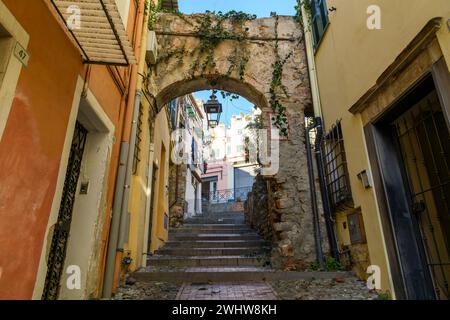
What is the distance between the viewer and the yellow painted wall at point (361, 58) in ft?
9.31

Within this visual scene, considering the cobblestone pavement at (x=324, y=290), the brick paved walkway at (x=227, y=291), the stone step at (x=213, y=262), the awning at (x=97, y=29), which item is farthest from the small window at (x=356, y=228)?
the awning at (x=97, y=29)

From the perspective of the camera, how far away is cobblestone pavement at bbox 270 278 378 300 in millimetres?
3428

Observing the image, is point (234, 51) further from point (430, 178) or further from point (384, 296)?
point (384, 296)

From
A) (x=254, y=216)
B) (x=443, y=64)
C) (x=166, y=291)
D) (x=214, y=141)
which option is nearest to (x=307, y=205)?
(x=166, y=291)

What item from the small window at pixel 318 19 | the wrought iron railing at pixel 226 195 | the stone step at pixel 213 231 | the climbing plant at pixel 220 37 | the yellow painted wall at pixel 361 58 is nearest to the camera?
the yellow painted wall at pixel 361 58

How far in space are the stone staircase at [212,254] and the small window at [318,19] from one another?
436 cm

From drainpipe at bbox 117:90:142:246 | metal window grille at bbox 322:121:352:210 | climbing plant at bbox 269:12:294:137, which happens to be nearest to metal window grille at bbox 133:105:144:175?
drainpipe at bbox 117:90:142:246

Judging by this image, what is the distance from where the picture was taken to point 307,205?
16.2 ft

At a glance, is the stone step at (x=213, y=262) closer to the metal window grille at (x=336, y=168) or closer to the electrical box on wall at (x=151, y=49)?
the metal window grille at (x=336, y=168)

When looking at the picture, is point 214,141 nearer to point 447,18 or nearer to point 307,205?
point 307,205

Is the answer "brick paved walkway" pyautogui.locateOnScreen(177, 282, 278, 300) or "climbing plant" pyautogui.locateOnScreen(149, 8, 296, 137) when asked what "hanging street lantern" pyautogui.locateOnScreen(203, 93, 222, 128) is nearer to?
"climbing plant" pyautogui.locateOnScreen(149, 8, 296, 137)

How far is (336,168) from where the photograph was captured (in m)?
4.66

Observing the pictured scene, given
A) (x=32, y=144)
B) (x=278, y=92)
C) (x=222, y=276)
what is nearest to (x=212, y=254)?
(x=222, y=276)

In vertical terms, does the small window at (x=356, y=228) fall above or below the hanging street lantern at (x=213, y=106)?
below
